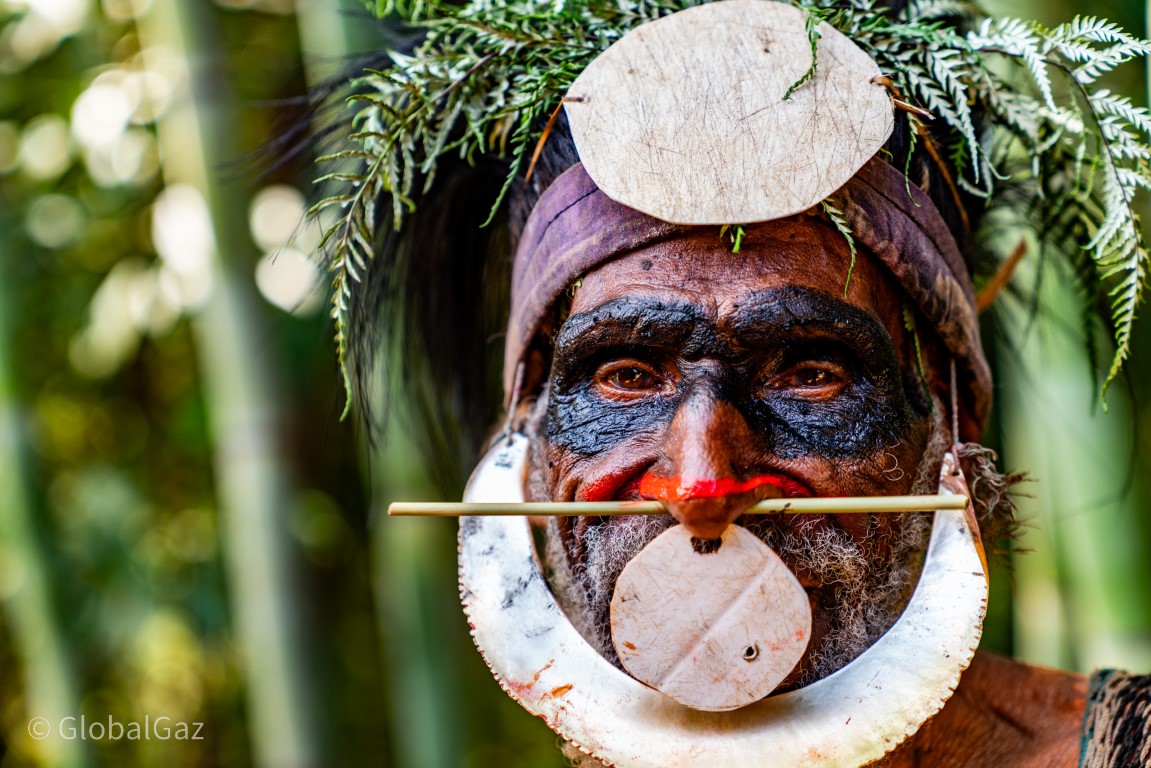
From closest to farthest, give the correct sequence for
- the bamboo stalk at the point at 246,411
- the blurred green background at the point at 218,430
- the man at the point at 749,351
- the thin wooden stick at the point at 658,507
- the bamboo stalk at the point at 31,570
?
the thin wooden stick at the point at 658,507 → the man at the point at 749,351 → the blurred green background at the point at 218,430 → the bamboo stalk at the point at 246,411 → the bamboo stalk at the point at 31,570

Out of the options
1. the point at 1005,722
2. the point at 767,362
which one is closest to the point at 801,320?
the point at 767,362

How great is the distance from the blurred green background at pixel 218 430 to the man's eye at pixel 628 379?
19.1 inches

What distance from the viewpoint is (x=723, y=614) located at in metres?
1.63

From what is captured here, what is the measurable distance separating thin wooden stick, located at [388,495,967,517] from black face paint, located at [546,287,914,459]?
0.17m

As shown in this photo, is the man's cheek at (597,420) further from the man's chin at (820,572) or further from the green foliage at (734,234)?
the green foliage at (734,234)

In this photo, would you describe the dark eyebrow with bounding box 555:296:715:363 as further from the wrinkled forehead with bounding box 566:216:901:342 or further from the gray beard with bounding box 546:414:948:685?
the gray beard with bounding box 546:414:948:685

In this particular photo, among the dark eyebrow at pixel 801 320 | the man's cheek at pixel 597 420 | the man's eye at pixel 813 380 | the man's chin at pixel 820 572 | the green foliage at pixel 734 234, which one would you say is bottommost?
the man's chin at pixel 820 572

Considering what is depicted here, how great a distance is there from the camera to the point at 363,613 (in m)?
6.52

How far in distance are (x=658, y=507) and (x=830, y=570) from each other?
1.09 ft

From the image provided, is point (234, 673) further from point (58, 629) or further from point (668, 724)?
point (668, 724)

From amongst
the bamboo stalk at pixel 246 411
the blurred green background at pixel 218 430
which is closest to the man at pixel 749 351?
the blurred green background at pixel 218 430

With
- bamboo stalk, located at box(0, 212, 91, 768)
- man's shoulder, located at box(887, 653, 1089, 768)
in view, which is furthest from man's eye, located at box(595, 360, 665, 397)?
bamboo stalk, located at box(0, 212, 91, 768)

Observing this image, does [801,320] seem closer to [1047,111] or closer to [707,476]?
[707,476]

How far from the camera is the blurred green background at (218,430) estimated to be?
9.93ft
